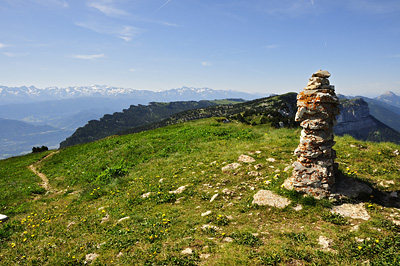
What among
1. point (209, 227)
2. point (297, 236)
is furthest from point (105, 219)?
point (297, 236)

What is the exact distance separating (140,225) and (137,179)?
7.17 m

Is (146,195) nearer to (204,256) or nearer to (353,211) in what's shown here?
(204,256)

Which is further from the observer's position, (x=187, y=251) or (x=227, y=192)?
(x=227, y=192)

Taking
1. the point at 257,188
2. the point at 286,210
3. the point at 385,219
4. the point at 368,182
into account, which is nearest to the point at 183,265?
the point at 286,210

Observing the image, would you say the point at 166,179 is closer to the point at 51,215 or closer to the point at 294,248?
the point at 51,215

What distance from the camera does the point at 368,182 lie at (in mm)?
10453

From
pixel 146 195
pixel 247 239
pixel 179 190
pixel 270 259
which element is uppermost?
pixel 270 259

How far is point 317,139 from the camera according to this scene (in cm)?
962

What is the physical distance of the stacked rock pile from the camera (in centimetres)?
938

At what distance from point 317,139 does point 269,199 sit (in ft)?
12.5

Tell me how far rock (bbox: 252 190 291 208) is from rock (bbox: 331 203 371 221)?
6.53 ft

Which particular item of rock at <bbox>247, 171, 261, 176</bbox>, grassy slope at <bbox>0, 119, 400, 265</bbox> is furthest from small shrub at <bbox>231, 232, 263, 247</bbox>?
rock at <bbox>247, 171, 261, 176</bbox>

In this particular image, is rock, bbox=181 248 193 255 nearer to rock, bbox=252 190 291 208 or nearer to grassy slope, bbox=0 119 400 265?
grassy slope, bbox=0 119 400 265

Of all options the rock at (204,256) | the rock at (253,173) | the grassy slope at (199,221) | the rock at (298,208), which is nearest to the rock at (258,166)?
the grassy slope at (199,221)
